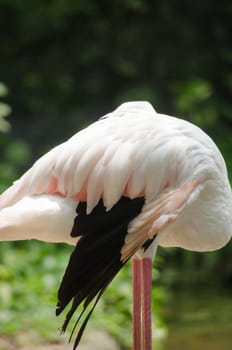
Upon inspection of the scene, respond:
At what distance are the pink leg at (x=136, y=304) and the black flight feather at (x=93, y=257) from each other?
31 centimetres

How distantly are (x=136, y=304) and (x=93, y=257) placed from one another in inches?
15.9

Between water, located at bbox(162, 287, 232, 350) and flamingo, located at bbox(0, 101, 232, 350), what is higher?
flamingo, located at bbox(0, 101, 232, 350)

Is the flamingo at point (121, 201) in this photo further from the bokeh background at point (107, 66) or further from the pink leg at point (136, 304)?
the bokeh background at point (107, 66)

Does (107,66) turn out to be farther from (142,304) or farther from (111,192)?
(111,192)

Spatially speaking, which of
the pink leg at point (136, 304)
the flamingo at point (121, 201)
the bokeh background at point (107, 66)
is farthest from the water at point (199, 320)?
the flamingo at point (121, 201)

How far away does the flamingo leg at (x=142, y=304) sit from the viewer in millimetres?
3223

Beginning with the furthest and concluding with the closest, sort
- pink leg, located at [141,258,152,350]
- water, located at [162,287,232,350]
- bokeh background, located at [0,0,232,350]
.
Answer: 1. bokeh background, located at [0,0,232,350]
2. water, located at [162,287,232,350]
3. pink leg, located at [141,258,152,350]

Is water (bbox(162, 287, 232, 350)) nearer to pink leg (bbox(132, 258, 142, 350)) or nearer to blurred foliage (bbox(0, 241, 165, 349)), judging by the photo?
blurred foliage (bbox(0, 241, 165, 349))

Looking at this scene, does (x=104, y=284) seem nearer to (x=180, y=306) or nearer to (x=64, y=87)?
(x=180, y=306)

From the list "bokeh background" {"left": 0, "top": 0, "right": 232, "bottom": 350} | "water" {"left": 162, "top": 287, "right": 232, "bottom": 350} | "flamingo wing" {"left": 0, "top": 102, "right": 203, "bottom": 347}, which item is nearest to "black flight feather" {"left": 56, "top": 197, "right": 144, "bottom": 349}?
"flamingo wing" {"left": 0, "top": 102, "right": 203, "bottom": 347}

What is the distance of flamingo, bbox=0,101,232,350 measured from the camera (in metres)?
3.01

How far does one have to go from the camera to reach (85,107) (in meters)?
8.28

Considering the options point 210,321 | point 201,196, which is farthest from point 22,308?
point 201,196

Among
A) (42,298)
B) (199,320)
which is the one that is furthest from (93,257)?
(199,320)
